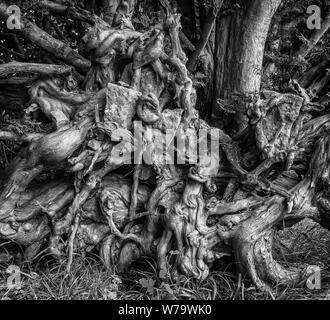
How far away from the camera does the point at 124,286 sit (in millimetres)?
3982

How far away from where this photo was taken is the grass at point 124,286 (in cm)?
370

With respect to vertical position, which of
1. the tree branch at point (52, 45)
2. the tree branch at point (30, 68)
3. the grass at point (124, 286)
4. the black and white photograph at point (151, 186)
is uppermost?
the tree branch at point (52, 45)

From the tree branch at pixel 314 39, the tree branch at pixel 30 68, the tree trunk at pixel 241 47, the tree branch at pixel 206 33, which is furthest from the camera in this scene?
the tree branch at pixel 314 39

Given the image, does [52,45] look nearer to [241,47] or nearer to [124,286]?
[241,47]

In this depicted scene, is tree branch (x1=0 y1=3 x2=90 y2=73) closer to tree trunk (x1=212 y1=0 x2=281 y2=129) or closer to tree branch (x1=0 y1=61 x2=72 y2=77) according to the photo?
tree branch (x1=0 y1=61 x2=72 y2=77)

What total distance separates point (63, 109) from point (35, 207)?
0.95 m

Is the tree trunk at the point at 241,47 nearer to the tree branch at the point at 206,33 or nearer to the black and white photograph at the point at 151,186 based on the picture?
the tree branch at the point at 206,33

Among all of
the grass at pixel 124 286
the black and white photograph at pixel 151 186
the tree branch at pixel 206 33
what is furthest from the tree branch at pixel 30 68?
the grass at pixel 124 286

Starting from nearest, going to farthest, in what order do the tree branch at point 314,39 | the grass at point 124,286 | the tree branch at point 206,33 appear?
the grass at point 124,286
the tree branch at point 206,33
the tree branch at point 314,39

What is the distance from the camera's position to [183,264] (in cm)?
379

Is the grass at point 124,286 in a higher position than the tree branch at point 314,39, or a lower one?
lower

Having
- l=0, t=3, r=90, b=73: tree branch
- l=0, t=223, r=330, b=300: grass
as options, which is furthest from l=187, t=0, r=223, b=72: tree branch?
l=0, t=223, r=330, b=300: grass

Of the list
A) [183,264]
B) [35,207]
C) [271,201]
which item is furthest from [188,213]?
[35,207]

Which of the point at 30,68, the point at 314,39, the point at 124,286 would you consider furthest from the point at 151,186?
the point at 314,39
